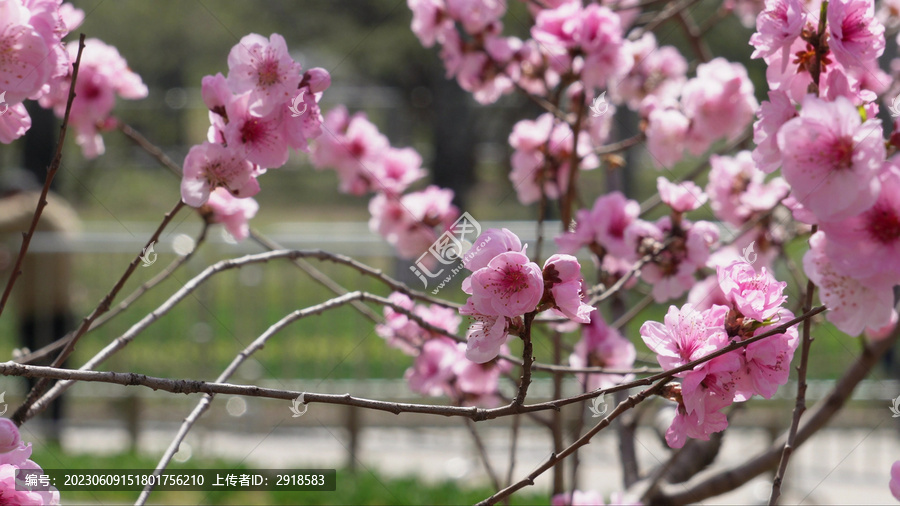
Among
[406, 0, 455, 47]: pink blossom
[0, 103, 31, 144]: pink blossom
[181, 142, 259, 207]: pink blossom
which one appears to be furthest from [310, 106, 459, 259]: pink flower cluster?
[0, 103, 31, 144]: pink blossom

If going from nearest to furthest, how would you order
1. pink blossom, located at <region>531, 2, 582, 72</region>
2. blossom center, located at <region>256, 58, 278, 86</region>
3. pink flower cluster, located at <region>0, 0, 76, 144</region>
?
1. pink flower cluster, located at <region>0, 0, 76, 144</region>
2. blossom center, located at <region>256, 58, 278, 86</region>
3. pink blossom, located at <region>531, 2, 582, 72</region>

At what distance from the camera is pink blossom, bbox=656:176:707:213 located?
5.19 ft

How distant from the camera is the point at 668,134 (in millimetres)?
1926

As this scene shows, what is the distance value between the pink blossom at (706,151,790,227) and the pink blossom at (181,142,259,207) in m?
1.19

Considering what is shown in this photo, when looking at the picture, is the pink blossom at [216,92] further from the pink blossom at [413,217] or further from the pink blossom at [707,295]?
the pink blossom at [413,217]

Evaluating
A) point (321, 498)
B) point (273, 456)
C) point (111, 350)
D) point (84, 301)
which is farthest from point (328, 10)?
point (111, 350)

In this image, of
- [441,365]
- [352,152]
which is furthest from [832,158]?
[352,152]

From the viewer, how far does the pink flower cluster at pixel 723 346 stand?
0.93m

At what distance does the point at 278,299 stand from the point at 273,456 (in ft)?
5.51

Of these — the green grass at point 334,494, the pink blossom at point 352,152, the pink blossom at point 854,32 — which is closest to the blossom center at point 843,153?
the pink blossom at point 854,32

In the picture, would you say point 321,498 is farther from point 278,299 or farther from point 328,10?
point 328,10

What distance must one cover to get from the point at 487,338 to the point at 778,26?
502mm

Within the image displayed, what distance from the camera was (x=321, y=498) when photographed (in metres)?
3.75

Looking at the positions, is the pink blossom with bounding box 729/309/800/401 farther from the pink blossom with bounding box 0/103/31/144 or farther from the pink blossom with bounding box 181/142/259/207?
the pink blossom with bounding box 0/103/31/144
